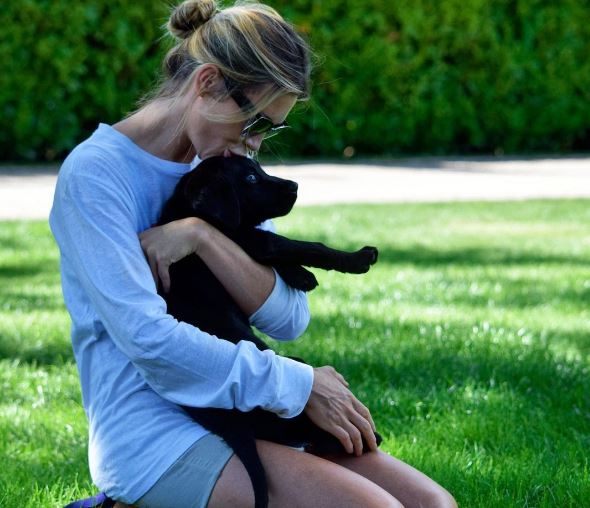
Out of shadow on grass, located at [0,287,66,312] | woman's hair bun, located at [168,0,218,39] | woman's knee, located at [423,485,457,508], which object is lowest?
shadow on grass, located at [0,287,66,312]

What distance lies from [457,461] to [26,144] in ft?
31.0

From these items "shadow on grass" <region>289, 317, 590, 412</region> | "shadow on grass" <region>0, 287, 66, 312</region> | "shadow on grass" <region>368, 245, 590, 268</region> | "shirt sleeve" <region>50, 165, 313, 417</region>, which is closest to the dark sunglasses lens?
"shirt sleeve" <region>50, 165, 313, 417</region>

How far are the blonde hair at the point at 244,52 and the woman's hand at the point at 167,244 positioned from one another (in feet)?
0.91

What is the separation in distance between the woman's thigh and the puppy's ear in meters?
0.56

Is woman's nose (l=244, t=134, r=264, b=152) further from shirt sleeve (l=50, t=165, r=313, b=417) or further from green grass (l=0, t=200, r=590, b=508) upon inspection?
green grass (l=0, t=200, r=590, b=508)

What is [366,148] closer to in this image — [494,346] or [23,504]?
[494,346]

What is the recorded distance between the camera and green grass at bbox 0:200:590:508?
3551 mm

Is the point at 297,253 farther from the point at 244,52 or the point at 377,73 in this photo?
the point at 377,73

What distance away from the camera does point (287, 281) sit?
9.78 feet

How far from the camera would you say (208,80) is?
2709mm

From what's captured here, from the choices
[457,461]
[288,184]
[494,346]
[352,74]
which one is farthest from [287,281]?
[352,74]

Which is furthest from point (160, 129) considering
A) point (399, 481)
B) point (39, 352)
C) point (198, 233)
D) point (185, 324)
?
point (39, 352)

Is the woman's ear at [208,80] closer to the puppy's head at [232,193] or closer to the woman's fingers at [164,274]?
the puppy's head at [232,193]

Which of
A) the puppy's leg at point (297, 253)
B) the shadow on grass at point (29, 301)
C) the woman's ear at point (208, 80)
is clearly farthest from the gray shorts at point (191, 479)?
the shadow on grass at point (29, 301)
